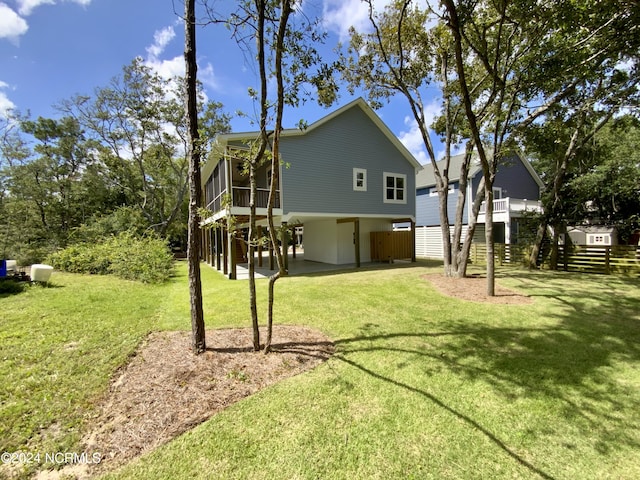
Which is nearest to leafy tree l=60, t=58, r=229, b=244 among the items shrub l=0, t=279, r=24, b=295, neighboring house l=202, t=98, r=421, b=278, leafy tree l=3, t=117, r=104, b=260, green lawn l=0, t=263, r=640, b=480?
leafy tree l=3, t=117, r=104, b=260

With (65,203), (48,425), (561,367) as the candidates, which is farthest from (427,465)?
(65,203)

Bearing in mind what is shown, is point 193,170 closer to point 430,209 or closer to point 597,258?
point 597,258

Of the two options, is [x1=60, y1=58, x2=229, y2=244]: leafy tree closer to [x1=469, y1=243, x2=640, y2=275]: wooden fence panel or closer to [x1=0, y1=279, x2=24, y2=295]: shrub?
[x1=0, y1=279, x2=24, y2=295]: shrub

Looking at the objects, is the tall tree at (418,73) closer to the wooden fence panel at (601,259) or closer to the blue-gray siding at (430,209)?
the wooden fence panel at (601,259)

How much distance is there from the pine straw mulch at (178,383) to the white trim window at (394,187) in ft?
37.1

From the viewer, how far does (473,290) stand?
808 cm

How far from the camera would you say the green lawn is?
222 centimetres

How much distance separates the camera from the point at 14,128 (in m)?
19.9

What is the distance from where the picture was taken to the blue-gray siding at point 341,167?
39.2 ft

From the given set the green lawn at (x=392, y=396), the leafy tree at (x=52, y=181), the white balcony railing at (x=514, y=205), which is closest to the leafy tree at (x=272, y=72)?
the green lawn at (x=392, y=396)

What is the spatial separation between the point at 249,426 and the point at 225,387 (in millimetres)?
732

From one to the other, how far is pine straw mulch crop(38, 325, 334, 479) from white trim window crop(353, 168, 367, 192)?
995 centimetres

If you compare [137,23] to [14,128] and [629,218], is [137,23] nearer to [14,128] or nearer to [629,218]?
[629,218]

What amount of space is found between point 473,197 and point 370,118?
9677mm
